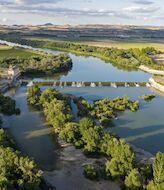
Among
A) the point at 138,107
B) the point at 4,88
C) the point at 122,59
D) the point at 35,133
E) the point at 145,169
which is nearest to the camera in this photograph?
the point at 145,169

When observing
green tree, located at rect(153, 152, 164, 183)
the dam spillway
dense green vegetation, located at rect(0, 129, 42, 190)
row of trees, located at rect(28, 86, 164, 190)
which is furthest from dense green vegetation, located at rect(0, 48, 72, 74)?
green tree, located at rect(153, 152, 164, 183)

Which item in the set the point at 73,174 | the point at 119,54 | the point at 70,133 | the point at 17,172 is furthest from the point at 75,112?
the point at 119,54

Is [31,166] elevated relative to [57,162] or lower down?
elevated

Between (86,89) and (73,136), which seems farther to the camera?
(86,89)

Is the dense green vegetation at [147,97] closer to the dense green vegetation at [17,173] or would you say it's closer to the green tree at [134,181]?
the green tree at [134,181]

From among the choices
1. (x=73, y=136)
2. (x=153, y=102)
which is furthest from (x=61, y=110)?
(x=153, y=102)

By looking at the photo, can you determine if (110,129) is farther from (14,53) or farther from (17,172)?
(14,53)

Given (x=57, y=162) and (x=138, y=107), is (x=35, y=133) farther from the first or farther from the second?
(x=138, y=107)

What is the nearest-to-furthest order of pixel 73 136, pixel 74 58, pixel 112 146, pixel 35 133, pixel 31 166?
pixel 31 166, pixel 112 146, pixel 73 136, pixel 35 133, pixel 74 58
